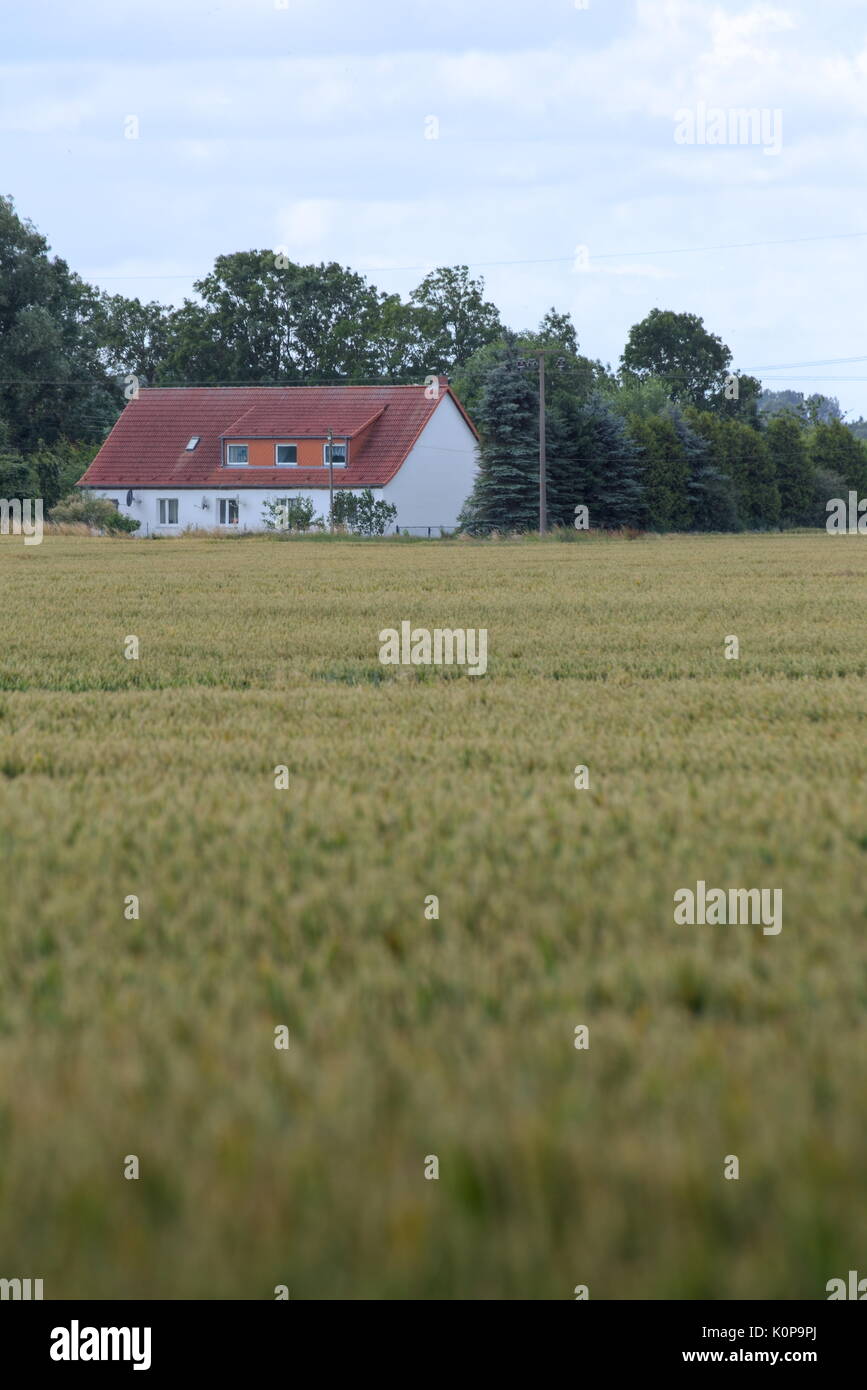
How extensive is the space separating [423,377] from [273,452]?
21.6m

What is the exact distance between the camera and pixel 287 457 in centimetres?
5753

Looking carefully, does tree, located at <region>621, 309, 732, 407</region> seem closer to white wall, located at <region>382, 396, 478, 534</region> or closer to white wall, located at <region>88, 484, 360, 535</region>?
white wall, located at <region>382, 396, 478, 534</region>

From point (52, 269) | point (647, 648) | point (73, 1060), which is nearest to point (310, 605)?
point (647, 648)

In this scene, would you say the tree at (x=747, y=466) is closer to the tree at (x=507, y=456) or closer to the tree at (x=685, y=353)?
the tree at (x=507, y=456)

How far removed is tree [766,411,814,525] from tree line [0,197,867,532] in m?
0.07

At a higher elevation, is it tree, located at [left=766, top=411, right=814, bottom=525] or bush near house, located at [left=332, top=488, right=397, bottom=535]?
tree, located at [left=766, top=411, right=814, bottom=525]

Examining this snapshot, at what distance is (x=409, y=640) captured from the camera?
1112 cm

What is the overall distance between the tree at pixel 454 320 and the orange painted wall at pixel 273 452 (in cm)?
2292

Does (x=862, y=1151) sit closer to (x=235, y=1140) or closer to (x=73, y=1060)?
(x=235, y=1140)

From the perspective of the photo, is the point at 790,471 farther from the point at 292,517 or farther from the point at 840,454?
the point at 292,517

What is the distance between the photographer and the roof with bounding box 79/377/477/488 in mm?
56188

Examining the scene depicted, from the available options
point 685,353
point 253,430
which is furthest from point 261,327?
point 685,353

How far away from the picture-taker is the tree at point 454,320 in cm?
7819

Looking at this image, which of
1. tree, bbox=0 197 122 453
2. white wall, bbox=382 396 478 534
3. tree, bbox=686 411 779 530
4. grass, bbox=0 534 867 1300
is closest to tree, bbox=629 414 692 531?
tree, bbox=686 411 779 530
